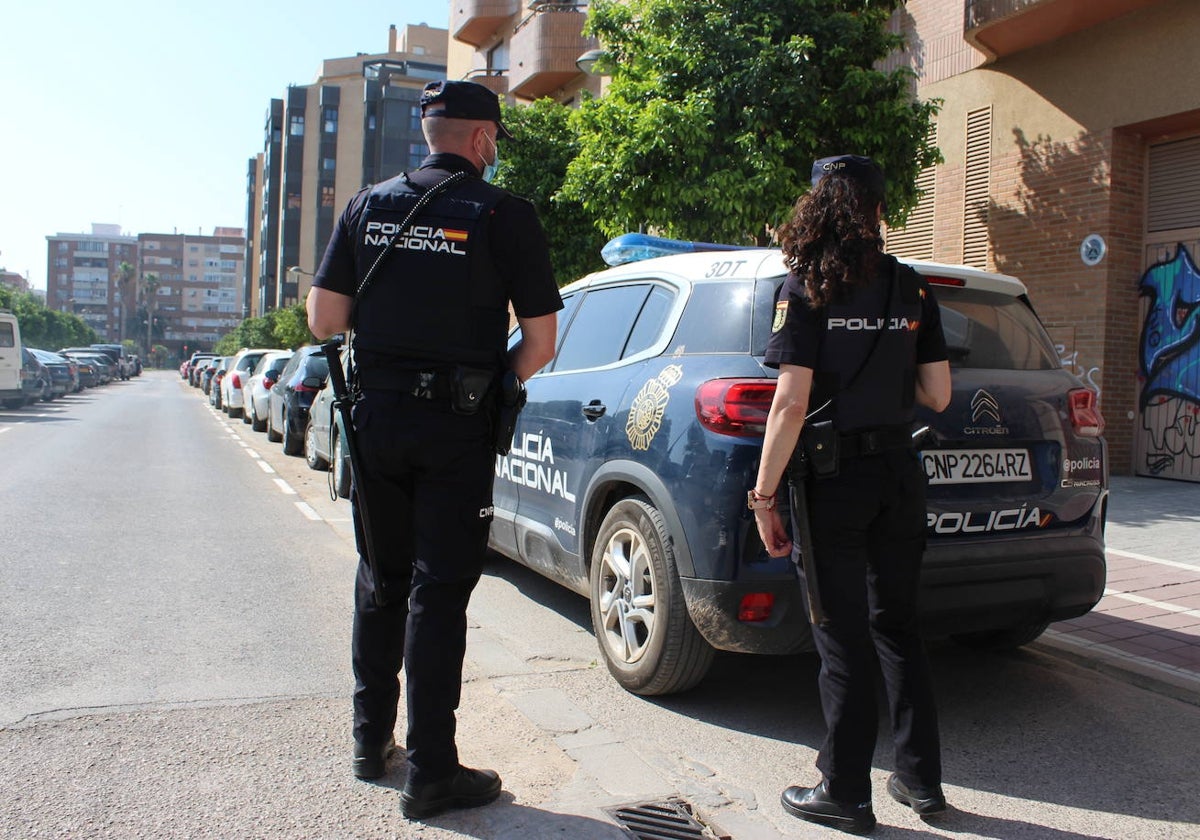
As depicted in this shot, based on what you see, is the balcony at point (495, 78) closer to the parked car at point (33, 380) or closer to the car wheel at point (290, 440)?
the parked car at point (33, 380)

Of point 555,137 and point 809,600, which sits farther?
point 555,137

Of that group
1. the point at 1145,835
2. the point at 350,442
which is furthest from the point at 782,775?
the point at 350,442

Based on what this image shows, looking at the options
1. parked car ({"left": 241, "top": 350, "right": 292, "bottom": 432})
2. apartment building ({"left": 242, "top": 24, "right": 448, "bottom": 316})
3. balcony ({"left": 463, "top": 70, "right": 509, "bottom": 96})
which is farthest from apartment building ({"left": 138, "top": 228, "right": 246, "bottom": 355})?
parked car ({"left": 241, "top": 350, "right": 292, "bottom": 432})

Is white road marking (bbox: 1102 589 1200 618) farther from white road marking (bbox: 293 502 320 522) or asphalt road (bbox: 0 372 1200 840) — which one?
white road marking (bbox: 293 502 320 522)

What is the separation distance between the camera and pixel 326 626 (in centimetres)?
509

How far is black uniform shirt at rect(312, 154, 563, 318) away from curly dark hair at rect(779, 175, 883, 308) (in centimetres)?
71

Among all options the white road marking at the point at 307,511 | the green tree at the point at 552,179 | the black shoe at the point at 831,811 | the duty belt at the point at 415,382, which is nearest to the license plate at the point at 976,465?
the black shoe at the point at 831,811

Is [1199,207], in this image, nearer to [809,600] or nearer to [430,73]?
[809,600]

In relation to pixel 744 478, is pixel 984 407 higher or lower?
higher

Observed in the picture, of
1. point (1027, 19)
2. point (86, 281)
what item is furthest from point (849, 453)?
point (86, 281)

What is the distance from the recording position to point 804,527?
9.76 ft

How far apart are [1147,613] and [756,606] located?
10.7 feet

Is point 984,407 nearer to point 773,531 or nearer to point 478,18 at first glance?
point 773,531

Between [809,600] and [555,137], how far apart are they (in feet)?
53.6
